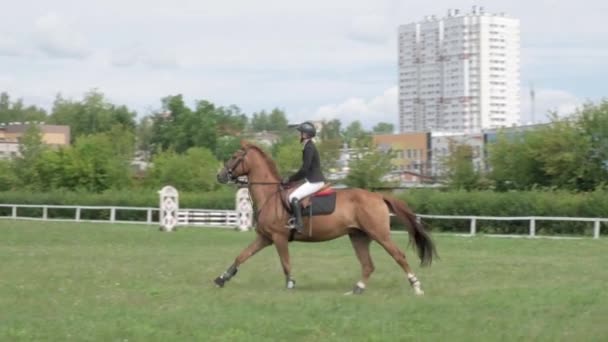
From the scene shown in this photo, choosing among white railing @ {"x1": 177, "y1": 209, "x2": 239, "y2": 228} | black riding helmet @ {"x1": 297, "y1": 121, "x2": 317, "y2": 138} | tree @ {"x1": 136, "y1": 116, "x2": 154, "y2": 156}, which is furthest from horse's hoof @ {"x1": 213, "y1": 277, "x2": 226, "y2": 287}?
tree @ {"x1": 136, "y1": 116, "x2": 154, "y2": 156}

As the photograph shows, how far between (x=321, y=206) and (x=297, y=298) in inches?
79.0

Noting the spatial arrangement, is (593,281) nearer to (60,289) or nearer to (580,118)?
(60,289)

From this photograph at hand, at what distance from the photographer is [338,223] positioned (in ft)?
50.4

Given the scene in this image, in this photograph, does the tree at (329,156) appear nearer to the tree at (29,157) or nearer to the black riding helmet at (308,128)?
the tree at (29,157)

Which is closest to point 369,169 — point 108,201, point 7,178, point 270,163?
point 108,201

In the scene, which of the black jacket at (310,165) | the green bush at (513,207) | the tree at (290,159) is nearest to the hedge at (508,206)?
the green bush at (513,207)

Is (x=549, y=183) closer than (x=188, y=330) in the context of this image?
No

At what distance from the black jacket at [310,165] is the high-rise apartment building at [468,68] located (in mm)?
173588

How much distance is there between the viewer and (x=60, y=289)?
14750 mm

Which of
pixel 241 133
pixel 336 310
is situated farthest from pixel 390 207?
pixel 241 133

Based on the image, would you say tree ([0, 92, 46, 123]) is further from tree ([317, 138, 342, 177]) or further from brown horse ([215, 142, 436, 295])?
brown horse ([215, 142, 436, 295])

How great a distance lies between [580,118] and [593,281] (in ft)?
115

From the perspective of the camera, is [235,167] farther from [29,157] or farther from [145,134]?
[145,134]

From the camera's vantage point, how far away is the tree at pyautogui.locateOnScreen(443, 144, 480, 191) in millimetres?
52969
